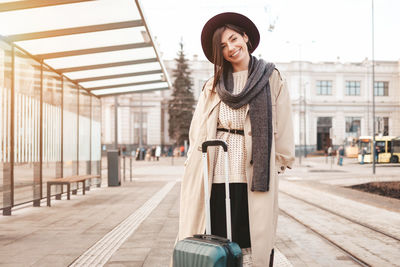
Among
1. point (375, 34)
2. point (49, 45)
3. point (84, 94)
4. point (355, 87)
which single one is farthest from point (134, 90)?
point (355, 87)

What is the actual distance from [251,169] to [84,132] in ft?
36.5

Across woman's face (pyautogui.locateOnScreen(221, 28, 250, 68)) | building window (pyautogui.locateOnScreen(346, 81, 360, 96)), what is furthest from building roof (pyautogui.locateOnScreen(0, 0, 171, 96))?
building window (pyautogui.locateOnScreen(346, 81, 360, 96))

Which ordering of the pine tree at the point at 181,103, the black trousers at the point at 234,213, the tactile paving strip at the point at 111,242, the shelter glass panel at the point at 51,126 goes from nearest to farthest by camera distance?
the black trousers at the point at 234,213 < the tactile paving strip at the point at 111,242 < the shelter glass panel at the point at 51,126 < the pine tree at the point at 181,103

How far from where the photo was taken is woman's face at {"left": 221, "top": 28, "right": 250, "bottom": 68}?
2.87 metres

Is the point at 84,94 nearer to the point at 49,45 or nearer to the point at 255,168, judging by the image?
the point at 49,45

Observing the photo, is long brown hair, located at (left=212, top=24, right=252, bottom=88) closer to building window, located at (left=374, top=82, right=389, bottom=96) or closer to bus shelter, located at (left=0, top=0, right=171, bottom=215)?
bus shelter, located at (left=0, top=0, right=171, bottom=215)

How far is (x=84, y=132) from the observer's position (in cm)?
1325

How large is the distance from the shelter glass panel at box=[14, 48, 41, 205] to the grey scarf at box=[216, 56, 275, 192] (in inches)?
245

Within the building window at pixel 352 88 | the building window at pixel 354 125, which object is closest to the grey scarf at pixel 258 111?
the building window at pixel 354 125

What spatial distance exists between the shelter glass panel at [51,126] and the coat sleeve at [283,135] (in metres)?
7.70

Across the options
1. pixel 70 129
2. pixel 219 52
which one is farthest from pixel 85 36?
pixel 219 52

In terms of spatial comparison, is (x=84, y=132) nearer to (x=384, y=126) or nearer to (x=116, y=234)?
(x=116, y=234)

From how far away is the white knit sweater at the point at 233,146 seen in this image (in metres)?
2.72

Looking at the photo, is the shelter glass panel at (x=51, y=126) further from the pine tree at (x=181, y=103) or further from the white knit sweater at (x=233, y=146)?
the pine tree at (x=181, y=103)
